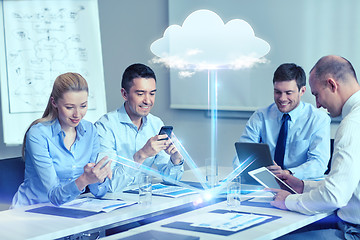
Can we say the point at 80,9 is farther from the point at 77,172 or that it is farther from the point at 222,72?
the point at 77,172

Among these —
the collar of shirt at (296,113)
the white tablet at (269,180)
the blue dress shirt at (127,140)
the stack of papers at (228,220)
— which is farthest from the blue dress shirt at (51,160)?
the collar of shirt at (296,113)

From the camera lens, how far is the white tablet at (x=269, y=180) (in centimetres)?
271

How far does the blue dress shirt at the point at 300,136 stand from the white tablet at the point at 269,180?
2.22ft

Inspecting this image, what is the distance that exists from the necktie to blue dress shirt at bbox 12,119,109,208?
1.35m

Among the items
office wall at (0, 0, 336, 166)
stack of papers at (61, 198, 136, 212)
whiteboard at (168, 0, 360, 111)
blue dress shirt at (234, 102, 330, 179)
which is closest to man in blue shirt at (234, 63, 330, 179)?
blue dress shirt at (234, 102, 330, 179)

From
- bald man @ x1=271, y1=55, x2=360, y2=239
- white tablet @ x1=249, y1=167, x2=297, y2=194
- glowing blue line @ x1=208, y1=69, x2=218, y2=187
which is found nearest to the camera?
bald man @ x1=271, y1=55, x2=360, y2=239

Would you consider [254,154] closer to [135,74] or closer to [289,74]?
[289,74]

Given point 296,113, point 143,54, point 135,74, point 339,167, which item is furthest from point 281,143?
point 143,54

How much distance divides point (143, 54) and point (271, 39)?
1638 mm

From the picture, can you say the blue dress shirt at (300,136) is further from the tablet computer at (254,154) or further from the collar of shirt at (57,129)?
the collar of shirt at (57,129)

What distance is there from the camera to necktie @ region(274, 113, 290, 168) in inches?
147

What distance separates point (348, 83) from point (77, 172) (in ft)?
4.96

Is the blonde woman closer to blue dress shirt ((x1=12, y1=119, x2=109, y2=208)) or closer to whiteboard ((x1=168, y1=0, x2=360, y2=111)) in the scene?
blue dress shirt ((x1=12, y1=119, x2=109, y2=208))

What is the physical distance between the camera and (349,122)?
2.34 meters
